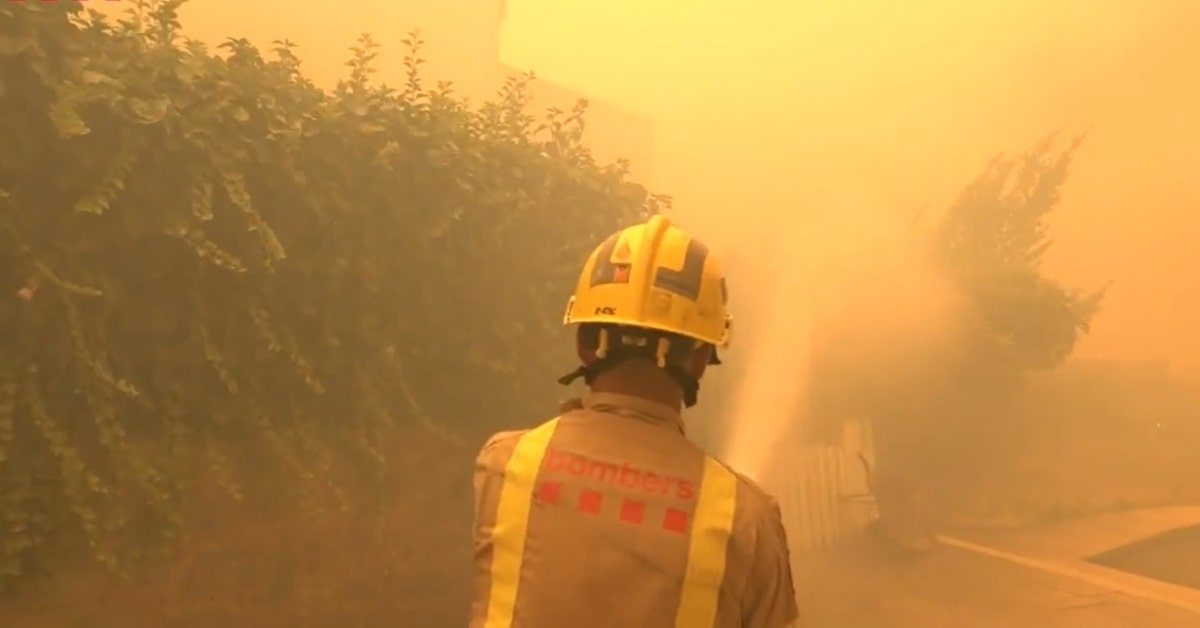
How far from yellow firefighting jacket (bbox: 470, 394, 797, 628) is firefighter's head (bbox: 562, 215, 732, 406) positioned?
11cm

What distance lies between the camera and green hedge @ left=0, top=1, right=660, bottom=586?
2.05 meters

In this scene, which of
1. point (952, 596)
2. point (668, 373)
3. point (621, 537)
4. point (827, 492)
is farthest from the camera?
point (827, 492)

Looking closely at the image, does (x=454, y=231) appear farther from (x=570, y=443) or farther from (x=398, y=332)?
(x=570, y=443)

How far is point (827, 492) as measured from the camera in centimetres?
302

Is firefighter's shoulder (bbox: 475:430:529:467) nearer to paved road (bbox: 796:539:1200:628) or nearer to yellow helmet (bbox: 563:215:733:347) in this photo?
yellow helmet (bbox: 563:215:733:347)

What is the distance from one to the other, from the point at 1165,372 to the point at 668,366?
1699 mm

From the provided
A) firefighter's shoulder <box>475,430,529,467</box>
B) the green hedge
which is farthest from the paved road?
firefighter's shoulder <box>475,430,529,467</box>

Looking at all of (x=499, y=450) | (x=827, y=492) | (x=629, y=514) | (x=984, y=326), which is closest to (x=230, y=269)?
(x=499, y=450)

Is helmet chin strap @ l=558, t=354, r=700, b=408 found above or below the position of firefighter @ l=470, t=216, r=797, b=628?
above

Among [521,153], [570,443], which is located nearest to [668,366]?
[570,443]

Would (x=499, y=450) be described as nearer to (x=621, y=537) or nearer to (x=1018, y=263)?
(x=621, y=537)

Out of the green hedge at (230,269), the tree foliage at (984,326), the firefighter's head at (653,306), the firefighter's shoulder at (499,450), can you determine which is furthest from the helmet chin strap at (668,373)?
the tree foliage at (984,326)

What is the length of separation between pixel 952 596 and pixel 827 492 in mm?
469

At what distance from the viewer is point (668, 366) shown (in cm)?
140
